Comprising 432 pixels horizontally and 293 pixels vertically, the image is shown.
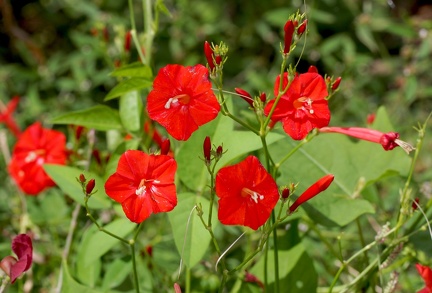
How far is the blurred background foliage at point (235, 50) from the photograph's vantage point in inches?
115

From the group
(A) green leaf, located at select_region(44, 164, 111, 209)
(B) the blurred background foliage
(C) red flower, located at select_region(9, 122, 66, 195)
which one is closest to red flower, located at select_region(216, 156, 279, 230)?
(A) green leaf, located at select_region(44, 164, 111, 209)

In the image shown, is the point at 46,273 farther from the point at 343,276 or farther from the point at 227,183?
the point at 227,183

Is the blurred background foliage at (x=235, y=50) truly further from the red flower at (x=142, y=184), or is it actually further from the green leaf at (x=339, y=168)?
the red flower at (x=142, y=184)

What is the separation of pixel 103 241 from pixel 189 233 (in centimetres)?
28

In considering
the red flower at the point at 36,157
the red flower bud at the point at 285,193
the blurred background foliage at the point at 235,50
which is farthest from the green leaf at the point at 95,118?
the blurred background foliage at the point at 235,50

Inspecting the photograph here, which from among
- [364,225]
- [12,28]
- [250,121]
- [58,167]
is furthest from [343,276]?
[12,28]

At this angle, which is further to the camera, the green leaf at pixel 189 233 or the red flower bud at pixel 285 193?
the green leaf at pixel 189 233

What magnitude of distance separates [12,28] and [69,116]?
1.90m

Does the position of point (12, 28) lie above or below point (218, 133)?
below

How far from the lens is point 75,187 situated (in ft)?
5.36

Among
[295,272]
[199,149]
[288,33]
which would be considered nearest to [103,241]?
[199,149]

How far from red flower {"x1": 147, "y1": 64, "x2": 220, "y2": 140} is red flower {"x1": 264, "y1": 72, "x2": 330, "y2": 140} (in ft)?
0.46

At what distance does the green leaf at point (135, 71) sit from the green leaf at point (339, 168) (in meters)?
0.32

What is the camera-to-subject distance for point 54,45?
3619mm
